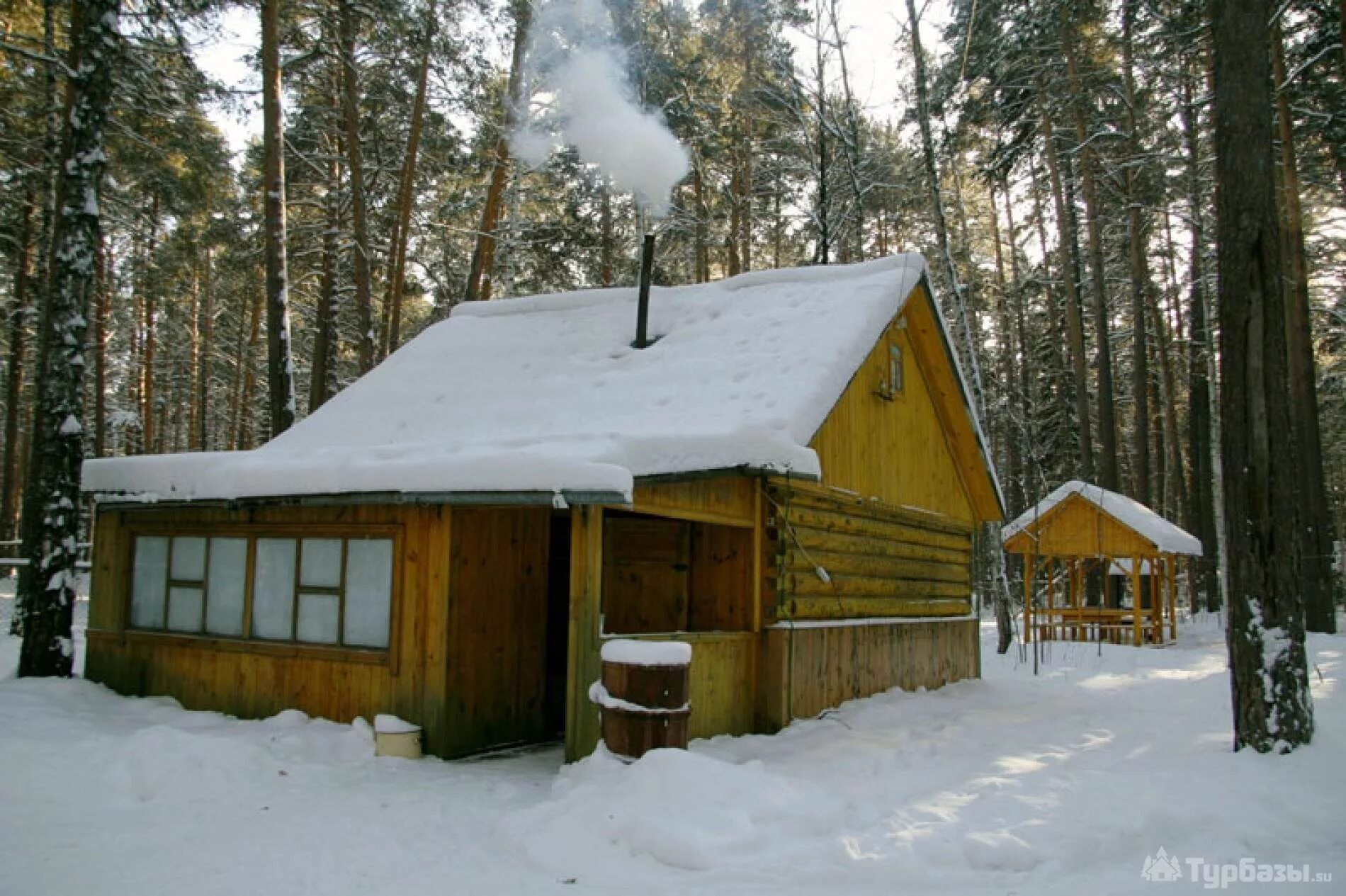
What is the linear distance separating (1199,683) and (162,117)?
17.7m

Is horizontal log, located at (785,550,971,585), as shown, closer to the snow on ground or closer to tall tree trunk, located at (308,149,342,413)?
the snow on ground

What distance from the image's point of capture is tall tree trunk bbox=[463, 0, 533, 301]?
736 inches

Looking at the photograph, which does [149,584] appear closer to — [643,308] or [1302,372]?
[643,308]

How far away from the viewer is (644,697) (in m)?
6.80

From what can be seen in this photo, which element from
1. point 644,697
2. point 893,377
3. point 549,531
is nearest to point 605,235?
point 893,377

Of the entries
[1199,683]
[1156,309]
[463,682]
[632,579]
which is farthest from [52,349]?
[1156,309]

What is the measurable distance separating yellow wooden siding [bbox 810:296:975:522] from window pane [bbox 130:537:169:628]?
23.9 feet

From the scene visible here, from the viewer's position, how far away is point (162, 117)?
14.6 meters

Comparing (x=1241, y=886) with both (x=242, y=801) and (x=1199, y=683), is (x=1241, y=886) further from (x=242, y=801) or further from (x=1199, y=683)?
(x=1199, y=683)

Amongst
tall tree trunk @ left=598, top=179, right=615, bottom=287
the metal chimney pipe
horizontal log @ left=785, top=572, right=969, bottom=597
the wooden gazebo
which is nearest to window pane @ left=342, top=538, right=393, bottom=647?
horizontal log @ left=785, top=572, right=969, bottom=597

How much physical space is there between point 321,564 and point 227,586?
148 cm

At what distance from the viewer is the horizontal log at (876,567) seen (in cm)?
1036

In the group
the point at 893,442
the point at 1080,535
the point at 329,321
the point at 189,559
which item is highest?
the point at 329,321

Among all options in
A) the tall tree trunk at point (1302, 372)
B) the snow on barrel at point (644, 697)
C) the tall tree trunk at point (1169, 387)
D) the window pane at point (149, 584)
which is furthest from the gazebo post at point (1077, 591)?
the window pane at point (149, 584)
